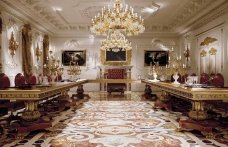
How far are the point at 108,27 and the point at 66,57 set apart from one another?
733 centimetres

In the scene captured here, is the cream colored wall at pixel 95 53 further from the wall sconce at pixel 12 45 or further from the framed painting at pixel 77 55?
the wall sconce at pixel 12 45

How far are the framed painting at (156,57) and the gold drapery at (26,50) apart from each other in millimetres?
6910

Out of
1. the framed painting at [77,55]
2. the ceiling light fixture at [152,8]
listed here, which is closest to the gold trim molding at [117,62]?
the framed painting at [77,55]

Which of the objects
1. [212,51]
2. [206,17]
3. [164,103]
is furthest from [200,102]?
[206,17]

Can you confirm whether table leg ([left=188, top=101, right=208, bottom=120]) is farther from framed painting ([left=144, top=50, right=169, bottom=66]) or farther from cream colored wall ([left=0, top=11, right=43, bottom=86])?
framed painting ([left=144, top=50, right=169, bottom=66])

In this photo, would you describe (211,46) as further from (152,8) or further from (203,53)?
(152,8)

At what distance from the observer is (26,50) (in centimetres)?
1005

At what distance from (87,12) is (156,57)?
5641mm

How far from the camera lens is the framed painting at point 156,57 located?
48.5 feet

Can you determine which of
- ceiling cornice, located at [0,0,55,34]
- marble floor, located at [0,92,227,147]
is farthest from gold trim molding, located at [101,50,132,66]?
marble floor, located at [0,92,227,147]

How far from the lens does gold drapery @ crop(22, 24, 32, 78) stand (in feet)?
32.4

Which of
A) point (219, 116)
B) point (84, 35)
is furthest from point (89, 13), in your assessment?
point (219, 116)

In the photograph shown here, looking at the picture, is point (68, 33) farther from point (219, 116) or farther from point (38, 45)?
point (219, 116)

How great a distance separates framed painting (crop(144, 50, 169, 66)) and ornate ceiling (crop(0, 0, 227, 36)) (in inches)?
52.6
